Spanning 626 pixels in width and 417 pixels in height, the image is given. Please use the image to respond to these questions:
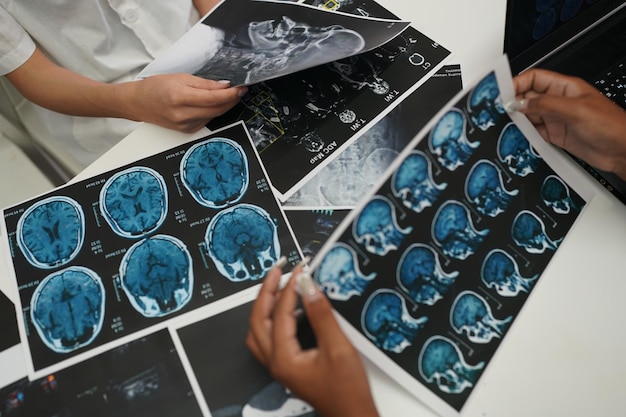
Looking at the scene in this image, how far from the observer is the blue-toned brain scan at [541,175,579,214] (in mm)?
678

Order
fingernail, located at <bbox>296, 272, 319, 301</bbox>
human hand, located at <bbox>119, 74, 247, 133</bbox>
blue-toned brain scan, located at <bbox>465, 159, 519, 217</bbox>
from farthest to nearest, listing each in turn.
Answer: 1. human hand, located at <bbox>119, 74, 247, 133</bbox>
2. blue-toned brain scan, located at <bbox>465, 159, 519, 217</bbox>
3. fingernail, located at <bbox>296, 272, 319, 301</bbox>

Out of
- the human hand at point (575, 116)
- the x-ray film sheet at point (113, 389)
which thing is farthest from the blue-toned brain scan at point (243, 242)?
the human hand at point (575, 116)

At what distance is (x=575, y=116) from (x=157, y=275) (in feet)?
1.86

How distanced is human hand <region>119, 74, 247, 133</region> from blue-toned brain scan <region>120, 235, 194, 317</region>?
0.18 meters

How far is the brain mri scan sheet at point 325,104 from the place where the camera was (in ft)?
2.44

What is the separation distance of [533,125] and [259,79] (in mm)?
373

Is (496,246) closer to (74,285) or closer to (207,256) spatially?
(207,256)

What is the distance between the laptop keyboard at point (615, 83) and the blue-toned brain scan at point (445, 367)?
1.41ft

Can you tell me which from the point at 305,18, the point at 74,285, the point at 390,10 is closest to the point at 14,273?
the point at 74,285

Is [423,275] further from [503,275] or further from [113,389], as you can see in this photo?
[113,389]

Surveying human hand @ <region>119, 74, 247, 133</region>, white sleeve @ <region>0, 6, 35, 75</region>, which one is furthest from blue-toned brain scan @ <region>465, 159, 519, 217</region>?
white sleeve @ <region>0, 6, 35, 75</region>

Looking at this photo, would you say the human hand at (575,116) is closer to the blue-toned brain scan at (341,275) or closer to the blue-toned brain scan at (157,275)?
the blue-toned brain scan at (341,275)

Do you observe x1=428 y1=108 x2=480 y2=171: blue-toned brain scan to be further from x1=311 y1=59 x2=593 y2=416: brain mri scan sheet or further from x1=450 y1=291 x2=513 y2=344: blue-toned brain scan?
x1=450 y1=291 x2=513 y2=344: blue-toned brain scan

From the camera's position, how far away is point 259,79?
2.39 feet
